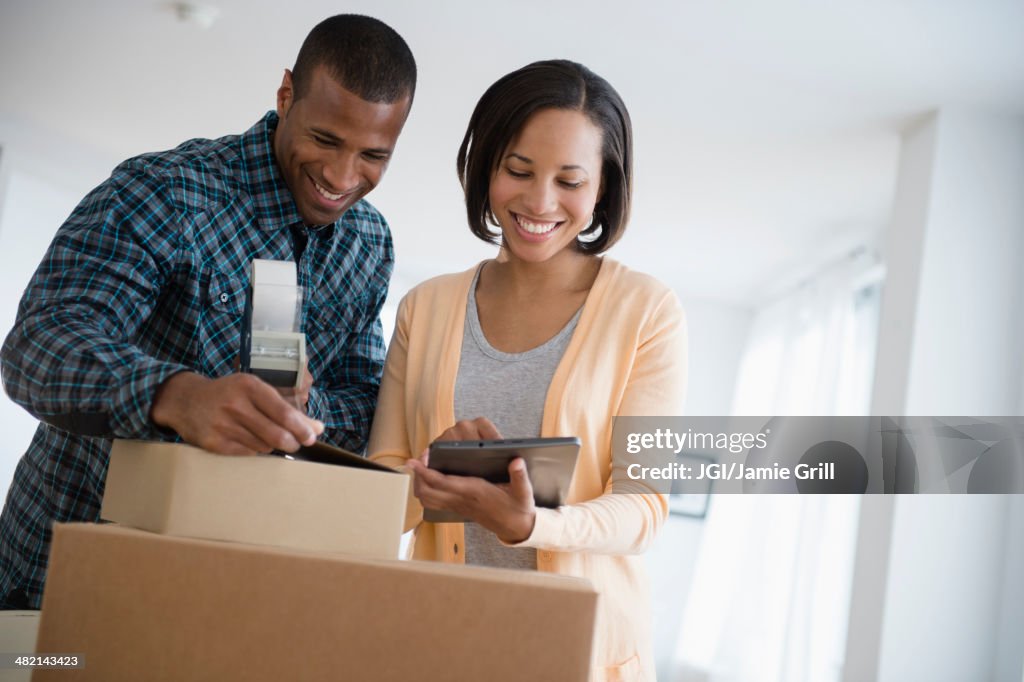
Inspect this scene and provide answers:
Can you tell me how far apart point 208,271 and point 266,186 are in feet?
0.60

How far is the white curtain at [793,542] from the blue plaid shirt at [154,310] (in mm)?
3888

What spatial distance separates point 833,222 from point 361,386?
4.12m

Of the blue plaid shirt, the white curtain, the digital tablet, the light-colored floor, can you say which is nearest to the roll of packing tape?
the blue plaid shirt

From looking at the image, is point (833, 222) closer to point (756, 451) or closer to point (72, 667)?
point (756, 451)

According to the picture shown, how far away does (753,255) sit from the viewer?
5973mm

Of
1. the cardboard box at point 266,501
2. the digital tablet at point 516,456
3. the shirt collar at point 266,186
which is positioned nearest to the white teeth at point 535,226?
the shirt collar at point 266,186

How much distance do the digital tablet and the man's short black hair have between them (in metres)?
0.61

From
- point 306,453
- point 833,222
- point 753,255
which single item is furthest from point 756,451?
point 306,453

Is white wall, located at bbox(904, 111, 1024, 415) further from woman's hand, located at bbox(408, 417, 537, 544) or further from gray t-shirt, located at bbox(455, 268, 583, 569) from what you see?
woman's hand, located at bbox(408, 417, 537, 544)

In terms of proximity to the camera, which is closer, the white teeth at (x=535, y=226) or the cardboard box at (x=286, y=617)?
the cardboard box at (x=286, y=617)

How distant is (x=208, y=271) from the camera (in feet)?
4.25

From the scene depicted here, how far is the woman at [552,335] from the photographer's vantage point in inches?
49.8

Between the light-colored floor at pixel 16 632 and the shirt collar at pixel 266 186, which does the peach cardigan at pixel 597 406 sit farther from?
the light-colored floor at pixel 16 632

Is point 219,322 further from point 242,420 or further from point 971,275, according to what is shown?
point 971,275
